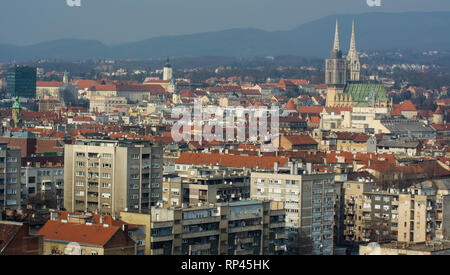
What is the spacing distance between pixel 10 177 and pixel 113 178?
8.82 ft

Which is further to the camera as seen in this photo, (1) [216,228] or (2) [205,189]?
(2) [205,189]

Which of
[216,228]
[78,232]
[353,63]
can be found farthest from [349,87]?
[78,232]

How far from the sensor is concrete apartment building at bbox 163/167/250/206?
2003 centimetres

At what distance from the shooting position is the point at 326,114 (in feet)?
198

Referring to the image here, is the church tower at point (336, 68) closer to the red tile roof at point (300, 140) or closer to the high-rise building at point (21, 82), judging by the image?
the high-rise building at point (21, 82)

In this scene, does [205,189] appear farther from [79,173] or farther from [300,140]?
[300,140]

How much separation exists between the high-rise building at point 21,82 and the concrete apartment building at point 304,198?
64.1 m

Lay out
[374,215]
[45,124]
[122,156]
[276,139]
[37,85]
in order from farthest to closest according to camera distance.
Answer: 1. [37,85]
2. [45,124]
3. [276,139]
4. [374,215]
5. [122,156]

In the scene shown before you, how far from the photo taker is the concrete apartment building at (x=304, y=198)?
1959cm

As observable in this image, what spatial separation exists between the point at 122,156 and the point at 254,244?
4365 mm

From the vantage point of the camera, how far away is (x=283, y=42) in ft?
465

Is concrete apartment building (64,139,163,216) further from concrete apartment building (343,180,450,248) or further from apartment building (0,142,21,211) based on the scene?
concrete apartment building (343,180,450,248)

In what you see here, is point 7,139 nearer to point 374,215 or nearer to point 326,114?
point 374,215
